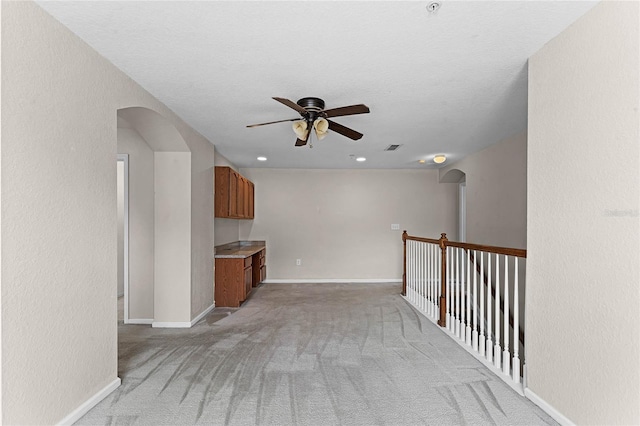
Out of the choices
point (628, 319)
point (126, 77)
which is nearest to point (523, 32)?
point (628, 319)

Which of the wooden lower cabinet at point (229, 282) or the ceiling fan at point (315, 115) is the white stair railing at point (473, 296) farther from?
the wooden lower cabinet at point (229, 282)

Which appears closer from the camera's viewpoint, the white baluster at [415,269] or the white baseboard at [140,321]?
the white baseboard at [140,321]

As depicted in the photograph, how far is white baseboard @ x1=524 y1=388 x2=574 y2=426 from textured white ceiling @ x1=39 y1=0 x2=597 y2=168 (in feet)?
7.39

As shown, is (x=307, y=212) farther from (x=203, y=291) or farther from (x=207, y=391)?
(x=207, y=391)

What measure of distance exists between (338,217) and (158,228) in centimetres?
402

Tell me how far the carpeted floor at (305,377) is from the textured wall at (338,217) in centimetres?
297

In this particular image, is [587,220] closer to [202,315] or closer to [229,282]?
[202,315]

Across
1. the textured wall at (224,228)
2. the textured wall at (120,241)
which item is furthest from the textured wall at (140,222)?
the textured wall at (224,228)

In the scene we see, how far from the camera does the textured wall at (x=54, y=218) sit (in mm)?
1784

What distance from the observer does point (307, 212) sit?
755 cm

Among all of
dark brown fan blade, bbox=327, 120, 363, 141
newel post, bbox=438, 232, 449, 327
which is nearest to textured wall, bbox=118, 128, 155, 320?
dark brown fan blade, bbox=327, 120, 363, 141

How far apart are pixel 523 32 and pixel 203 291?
13.9 ft

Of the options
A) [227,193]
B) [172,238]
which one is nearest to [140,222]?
[172,238]

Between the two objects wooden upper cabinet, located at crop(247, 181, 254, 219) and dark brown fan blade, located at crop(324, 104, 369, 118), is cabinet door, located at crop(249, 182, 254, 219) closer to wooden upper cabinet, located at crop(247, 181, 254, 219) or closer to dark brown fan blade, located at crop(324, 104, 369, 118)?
wooden upper cabinet, located at crop(247, 181, 254, 219)
